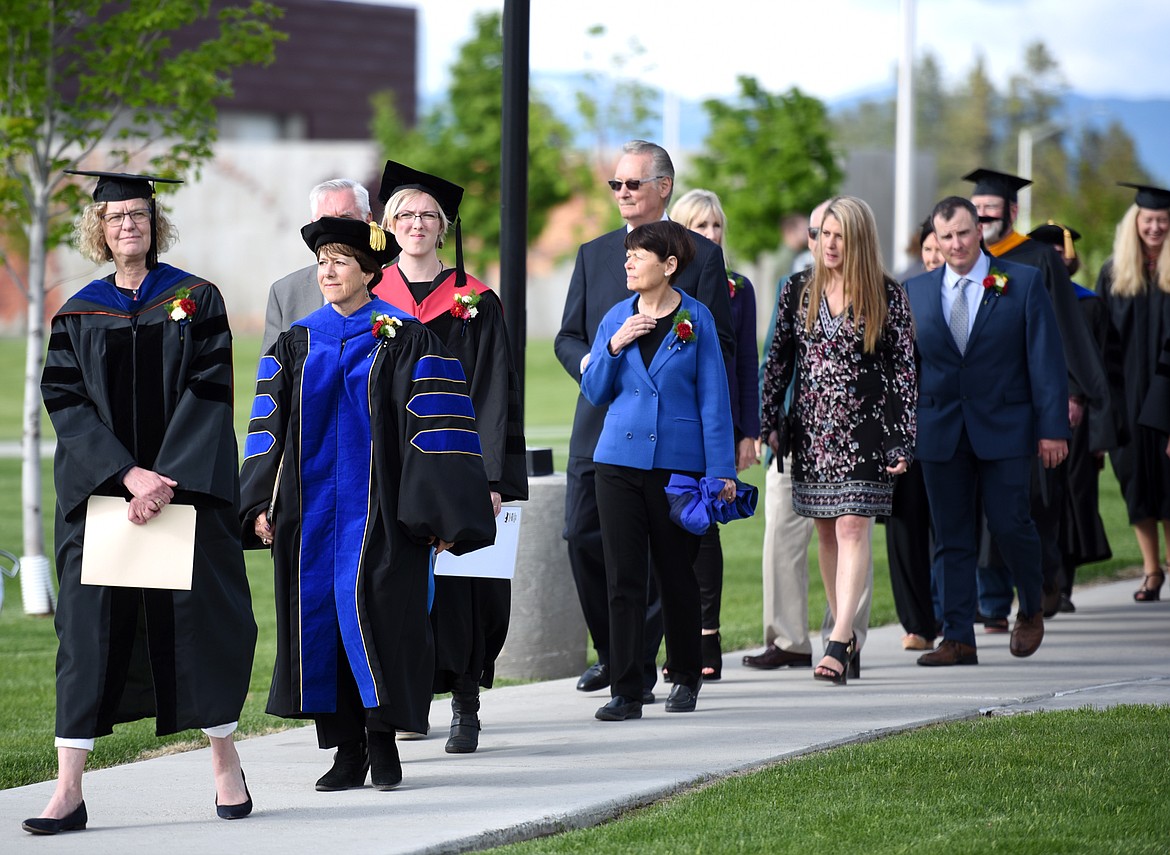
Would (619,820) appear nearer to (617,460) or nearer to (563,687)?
(617,460)

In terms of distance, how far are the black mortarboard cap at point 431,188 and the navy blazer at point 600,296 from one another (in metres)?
0.82

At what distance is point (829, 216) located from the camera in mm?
7559

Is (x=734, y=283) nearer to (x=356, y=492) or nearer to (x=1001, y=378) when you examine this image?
(x=1001, y=378)

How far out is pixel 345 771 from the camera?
18.6ft

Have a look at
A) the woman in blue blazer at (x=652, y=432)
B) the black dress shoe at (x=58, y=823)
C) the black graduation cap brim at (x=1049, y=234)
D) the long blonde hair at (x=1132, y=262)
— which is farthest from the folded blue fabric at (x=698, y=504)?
the long blonde hair at (x=1132, y=262)

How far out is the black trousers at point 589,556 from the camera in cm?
716

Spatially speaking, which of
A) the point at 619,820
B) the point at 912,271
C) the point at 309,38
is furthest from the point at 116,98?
the point at 309,38

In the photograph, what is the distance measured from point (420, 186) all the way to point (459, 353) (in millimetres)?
659

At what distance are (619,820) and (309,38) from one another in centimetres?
6809

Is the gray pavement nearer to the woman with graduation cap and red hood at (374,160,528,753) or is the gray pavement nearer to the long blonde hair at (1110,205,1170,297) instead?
the woman with graduation cap and red hood at (374,160,528,753)

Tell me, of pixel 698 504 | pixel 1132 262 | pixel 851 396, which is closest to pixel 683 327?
pixel 698 504

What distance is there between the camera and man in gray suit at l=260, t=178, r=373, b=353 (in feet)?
22.1

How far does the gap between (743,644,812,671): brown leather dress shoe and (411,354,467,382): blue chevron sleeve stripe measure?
125 inches

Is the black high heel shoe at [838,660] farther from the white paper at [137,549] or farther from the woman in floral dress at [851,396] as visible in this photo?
the white paper at [137,549]
